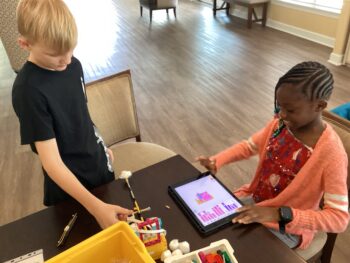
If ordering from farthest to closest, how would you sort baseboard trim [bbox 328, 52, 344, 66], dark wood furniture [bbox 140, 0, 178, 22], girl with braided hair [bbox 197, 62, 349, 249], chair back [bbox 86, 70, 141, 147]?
dark wood furniture [bbox 140, 0, 178, 22]
baseboard trim [bbox 328, 52, 344, 66]
chair back [bbox 86, 70, 141, 147]
girl with braided hair [bbox 197, 62, 349, 249]

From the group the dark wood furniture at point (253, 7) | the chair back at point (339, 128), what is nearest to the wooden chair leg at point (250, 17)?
the dark wood furniture at point (253, 7)

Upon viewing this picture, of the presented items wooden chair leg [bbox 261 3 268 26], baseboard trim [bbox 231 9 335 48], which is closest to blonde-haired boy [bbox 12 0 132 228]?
baseboard trim [bbox 231 9 335 48]

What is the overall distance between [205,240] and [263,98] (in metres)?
2.54

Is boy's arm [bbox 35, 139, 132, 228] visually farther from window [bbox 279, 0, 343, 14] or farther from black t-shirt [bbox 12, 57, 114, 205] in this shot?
window [bbox 279, 0, 343, 14]

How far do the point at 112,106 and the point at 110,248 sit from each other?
104 centimetres

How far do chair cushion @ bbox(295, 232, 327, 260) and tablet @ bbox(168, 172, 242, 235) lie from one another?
398 mm

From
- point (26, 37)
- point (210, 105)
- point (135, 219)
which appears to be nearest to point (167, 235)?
point (135, 219)

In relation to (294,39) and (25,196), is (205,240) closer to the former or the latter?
(25,196)

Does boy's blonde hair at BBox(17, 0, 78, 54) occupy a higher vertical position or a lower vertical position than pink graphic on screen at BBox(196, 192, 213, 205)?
higher

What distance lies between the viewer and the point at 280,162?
1.07 m

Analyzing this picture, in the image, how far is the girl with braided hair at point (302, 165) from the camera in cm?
88

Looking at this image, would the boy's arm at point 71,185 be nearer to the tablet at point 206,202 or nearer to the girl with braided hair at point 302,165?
the tablet at point 206,202

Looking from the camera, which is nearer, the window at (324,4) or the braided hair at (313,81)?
the braided hair at (313,81)

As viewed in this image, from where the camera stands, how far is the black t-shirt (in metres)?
0.83
